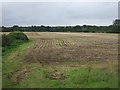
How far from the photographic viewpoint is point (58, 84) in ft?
29.7

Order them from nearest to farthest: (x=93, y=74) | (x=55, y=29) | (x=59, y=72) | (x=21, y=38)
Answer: (x=93, y=74)
(x=59, y=72)
(x=21, y=38)
(x=55, y=29)

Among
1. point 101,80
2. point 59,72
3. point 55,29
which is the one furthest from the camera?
point 55,29

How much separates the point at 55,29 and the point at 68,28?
636 cm

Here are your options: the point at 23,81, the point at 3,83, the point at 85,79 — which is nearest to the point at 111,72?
the point at 85,79

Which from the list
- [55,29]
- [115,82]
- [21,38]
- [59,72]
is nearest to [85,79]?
[115,82]

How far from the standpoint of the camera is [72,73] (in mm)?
10922

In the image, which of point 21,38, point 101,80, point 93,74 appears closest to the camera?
point 101,80

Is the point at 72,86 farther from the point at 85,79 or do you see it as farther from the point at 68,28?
the point at 68,28

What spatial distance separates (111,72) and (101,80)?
1.36m

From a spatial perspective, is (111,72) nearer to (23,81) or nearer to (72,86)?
(72,86)

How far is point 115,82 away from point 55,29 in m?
94.6

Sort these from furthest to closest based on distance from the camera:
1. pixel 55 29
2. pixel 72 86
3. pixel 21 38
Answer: pixel 55 29
pixel 21 38
pixel 72 86

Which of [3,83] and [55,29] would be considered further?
[55,29]

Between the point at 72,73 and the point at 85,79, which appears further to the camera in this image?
the point at 72,73
